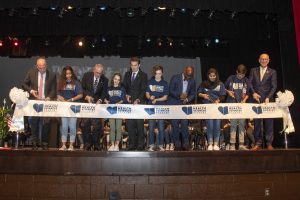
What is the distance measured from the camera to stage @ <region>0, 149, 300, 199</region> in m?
5.40

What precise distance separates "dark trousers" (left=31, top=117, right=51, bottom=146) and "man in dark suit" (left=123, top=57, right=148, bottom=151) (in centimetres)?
155

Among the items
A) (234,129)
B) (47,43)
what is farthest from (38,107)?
(47,43)

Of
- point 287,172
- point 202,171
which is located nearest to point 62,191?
point 202,171

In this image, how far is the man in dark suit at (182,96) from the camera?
21.7 ft

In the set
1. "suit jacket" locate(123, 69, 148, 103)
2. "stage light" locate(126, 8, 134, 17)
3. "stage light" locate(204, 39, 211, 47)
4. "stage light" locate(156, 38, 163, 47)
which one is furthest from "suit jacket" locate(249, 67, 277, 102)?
"stage light" locate(156, 38, 163, 47)

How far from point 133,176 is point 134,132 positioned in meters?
1.12

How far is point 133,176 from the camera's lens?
5.49 metres

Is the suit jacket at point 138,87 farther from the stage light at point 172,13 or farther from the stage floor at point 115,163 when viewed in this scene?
the stage light at point 172,13

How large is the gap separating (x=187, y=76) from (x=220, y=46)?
4.17 meters

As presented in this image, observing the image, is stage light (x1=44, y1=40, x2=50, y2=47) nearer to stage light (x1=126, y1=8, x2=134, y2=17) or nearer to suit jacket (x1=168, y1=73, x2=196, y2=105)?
stage light (x1=126, y1=8, x2=134, y2=17)

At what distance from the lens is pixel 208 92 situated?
6.60 metres

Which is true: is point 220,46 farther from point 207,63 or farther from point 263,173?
point 263,173

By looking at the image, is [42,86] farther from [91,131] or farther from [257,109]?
[257,109]

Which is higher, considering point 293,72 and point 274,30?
point 274,30
